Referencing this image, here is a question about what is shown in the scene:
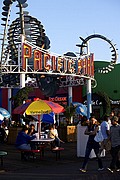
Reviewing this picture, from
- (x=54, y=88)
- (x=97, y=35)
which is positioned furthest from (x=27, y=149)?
(x=97, y=35)

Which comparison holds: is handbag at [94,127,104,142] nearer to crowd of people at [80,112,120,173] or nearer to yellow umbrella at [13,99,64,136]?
crowd of people at [80,112,120,173]

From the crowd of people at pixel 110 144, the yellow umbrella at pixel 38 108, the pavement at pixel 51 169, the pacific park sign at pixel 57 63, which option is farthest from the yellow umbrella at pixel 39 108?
the pacific park sign at pixel 57 63

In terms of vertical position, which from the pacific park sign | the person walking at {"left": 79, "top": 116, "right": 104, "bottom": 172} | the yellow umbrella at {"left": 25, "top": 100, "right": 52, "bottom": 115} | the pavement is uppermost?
the pacific park sign

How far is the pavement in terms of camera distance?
462 inches

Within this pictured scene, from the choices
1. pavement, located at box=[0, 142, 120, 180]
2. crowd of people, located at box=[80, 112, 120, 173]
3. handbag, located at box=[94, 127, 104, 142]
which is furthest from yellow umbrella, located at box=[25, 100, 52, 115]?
crowd of people, located at box=[80, 112, 120, 173]

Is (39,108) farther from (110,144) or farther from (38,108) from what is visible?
(110,144)

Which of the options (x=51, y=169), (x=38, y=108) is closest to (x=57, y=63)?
(x=38, y=108)

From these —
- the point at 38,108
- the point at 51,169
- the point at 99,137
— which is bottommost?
the point at 51,169

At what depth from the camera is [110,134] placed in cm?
1255

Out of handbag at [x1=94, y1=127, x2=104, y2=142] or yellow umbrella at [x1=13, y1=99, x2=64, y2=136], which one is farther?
yellow umbrella at [x1=13, y1=99, x2=64, y2=136]

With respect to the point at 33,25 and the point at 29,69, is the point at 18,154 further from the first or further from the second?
the point at 33,25

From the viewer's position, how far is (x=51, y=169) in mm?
13344

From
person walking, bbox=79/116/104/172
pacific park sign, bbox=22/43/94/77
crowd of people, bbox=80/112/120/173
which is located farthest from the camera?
pacific park sign, bbox=22/43/94/77

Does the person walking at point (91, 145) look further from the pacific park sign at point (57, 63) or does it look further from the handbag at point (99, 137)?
the pacific park sign at point (57, 63)
